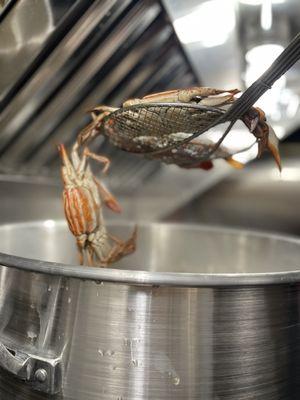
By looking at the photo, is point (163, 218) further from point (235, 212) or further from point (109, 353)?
point (109, 353)

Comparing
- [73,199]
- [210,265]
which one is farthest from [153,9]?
[210,265]

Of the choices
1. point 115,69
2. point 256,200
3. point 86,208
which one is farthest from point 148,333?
point 256,200

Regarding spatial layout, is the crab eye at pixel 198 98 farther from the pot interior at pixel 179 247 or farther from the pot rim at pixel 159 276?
the pot interior at pixel 179 247

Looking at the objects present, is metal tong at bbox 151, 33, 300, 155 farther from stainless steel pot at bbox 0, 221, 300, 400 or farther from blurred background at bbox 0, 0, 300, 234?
blurred background at bbox 0, 0, 300, 234

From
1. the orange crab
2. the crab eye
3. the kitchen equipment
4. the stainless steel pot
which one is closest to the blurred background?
the kitchen equipment

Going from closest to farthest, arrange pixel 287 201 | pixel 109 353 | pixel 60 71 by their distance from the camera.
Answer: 1. pixel 109 353
2. pixel 60 71
3. pixel 287 201

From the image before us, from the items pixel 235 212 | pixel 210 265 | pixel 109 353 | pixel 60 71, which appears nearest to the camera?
pixel 109 353

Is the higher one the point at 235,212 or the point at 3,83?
the point at 3,83

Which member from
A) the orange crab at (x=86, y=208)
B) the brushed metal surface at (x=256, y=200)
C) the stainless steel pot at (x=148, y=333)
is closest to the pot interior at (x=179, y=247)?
the orange crab at (x=86, y=208)
